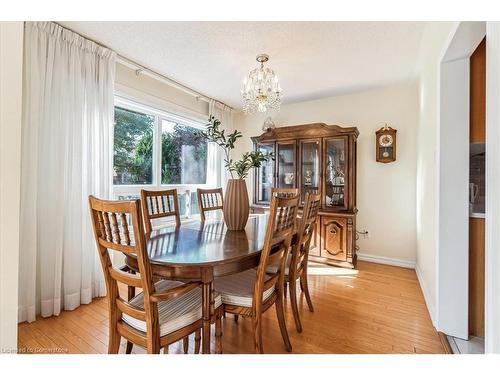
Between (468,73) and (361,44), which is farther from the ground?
(361,44)

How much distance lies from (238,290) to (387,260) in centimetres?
267

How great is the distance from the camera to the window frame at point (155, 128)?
269 cm

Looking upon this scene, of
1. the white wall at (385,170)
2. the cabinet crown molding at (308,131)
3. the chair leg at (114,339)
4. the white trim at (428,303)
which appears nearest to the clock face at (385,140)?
the white wall at (385,170)

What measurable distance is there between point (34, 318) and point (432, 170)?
132 inches

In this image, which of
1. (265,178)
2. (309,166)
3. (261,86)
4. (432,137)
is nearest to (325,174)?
(309,166)

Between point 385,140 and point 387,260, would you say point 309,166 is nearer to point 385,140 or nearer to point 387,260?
point 385,140

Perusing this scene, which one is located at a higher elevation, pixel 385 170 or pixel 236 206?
pixel 385 170

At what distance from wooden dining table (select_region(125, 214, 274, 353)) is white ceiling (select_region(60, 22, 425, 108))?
5.49 ft

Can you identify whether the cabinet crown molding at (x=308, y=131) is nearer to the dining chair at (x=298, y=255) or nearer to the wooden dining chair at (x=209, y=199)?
the wooden dining chair at (x=209, y=199)

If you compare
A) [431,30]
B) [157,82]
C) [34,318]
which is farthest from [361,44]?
[34,318]

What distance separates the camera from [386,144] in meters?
3.17

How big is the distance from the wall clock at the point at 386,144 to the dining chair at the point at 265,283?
2322mm
